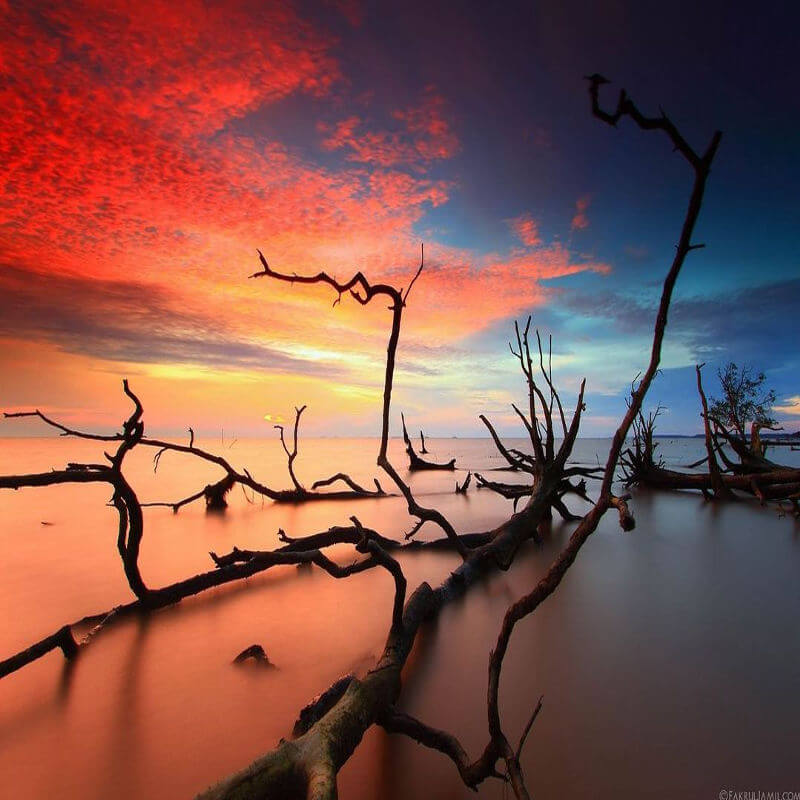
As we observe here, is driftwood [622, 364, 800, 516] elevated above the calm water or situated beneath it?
elevated above

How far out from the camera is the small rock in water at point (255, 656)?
12.6 feet

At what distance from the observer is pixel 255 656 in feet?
12.8

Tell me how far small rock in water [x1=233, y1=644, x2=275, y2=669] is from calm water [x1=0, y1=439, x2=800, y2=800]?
13cm

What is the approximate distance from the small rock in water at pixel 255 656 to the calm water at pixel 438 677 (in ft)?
0.42

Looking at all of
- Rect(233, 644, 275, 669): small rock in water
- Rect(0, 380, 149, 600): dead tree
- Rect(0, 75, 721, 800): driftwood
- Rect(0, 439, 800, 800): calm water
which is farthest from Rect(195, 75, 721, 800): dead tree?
Rect(0, 380, 149, 600): dead tree

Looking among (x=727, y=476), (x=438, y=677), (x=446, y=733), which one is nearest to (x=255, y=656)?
(x=438, y=677)

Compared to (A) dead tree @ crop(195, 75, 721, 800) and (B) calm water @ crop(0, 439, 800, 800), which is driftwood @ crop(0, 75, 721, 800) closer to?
(A) dead tree @ crop(195, 75, 721, 800)

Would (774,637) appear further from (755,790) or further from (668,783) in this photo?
(668,783)

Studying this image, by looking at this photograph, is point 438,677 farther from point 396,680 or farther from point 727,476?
point 727,476

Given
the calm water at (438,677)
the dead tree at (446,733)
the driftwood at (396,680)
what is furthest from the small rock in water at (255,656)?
the dead tree at (446,733)

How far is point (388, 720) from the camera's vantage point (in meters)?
2.53

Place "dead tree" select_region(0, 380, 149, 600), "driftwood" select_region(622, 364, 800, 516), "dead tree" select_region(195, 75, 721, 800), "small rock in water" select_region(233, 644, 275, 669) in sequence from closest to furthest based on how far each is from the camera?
"dead tree" select_region(195, 75, 721, 800) < "small rock in water" select_region(233, 644, 275, 669) < "dead tree" select_region(0, 380, 149, 600) < "driftwood" select_region(622, 364, 800, 516)

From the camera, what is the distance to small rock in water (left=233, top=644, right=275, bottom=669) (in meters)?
3.84

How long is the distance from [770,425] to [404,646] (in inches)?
917
